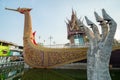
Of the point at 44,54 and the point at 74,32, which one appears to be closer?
the point at 44,54

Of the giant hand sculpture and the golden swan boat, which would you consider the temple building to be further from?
the giant hand sculpture

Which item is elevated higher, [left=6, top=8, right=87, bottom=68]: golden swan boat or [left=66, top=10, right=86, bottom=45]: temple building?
[left=66, top=10, right=86, bottom=45]: temple building

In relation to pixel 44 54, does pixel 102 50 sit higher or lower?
higher

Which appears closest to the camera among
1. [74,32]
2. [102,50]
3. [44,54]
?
[102,50]

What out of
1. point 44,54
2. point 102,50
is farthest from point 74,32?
point 102,50

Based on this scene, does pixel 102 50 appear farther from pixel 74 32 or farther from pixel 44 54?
pixel 74 32

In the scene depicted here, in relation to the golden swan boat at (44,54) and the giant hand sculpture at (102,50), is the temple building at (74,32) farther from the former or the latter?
the giant hand sculpture at (102,50)

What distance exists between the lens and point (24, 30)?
24.4 m

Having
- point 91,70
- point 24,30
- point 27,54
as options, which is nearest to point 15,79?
point 91,70

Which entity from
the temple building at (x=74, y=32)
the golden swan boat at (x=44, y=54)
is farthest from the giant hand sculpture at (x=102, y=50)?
the temple building at (x=74, y=32)

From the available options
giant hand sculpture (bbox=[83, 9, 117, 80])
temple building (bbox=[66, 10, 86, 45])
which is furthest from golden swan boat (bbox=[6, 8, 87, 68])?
giant hand sculpture (bbox=[83, 9, 117, 80])

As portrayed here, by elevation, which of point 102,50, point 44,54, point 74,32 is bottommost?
point 44,54

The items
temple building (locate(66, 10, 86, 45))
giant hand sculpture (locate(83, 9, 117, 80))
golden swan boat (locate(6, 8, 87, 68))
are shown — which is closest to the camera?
giant hand sculpture (locate(83, 9, 117, 80))

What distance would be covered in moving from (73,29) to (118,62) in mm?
12194
